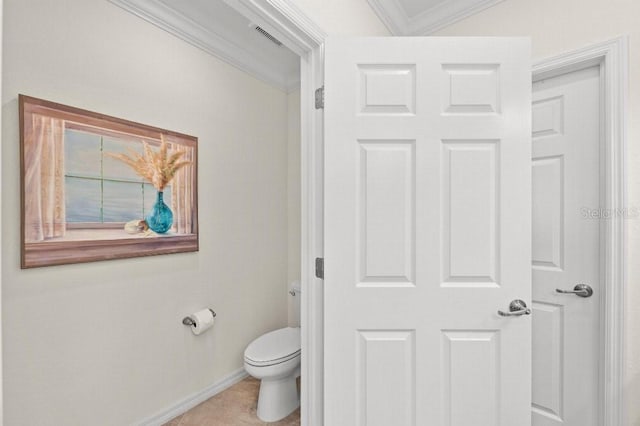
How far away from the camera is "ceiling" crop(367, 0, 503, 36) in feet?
6.37

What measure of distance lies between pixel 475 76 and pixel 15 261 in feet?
6.86

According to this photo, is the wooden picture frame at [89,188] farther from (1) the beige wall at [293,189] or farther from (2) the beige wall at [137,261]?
(1) the beige wall at [293,189]

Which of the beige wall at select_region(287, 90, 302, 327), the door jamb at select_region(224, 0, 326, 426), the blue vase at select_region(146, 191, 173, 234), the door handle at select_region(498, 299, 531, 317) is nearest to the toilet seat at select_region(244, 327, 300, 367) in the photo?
the door jamb at select_region(224, 0, 326, 426)

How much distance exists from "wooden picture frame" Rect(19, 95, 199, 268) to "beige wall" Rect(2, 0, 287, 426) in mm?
49

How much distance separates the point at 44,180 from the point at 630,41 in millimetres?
2685

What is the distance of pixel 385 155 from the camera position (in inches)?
55.4

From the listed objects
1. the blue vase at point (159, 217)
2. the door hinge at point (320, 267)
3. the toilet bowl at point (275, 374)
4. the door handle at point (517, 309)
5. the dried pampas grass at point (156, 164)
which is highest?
the dried pampas grass at point (156, 164)

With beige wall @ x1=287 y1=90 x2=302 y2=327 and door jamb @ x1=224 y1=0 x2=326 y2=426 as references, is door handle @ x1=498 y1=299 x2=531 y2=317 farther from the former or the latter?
beige wall @ x1=287 y1=90 x2=302 y2=327

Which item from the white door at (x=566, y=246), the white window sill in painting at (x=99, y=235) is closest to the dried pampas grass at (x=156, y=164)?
the white window sill in painting at (x=99, y=235)

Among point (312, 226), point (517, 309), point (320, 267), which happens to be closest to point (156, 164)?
point (312, 226)

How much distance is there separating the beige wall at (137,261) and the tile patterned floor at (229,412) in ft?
0.40

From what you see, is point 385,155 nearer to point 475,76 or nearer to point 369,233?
point 369,233

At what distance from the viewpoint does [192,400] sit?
7.14 feet

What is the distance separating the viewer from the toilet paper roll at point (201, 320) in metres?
2.14
